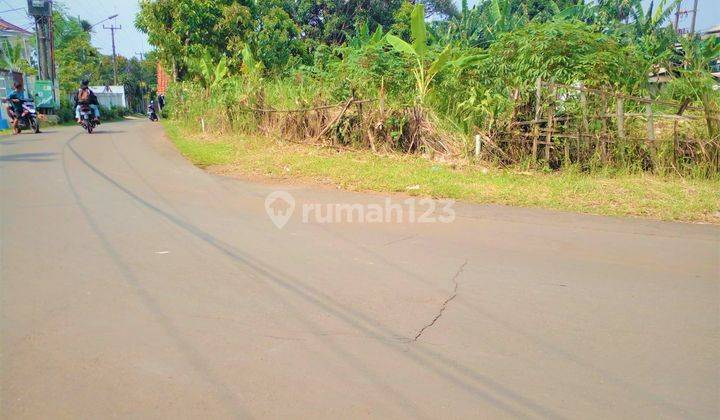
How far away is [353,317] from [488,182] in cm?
552

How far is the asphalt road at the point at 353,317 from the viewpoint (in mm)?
2711

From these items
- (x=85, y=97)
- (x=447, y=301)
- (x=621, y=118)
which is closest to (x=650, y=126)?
(x=621, y=118)

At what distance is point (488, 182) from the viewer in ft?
28.1

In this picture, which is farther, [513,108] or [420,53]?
[420,53]

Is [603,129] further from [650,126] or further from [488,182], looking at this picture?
[488,182]

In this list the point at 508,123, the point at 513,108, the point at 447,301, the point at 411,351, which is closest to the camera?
the point at 411,351

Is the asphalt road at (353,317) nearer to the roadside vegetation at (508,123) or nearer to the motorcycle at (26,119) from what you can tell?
the roadside vegetation at (508,123)

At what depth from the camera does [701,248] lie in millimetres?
5387

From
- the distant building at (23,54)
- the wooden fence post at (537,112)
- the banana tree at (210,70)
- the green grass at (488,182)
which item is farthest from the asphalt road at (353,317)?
the distant building at (23,54)

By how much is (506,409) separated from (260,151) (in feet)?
33.9

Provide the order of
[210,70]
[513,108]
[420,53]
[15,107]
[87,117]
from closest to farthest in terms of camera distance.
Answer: [513,108]
[420,53]
[15,107]
[87,117]
[210,70]

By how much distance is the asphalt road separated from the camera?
2711mm

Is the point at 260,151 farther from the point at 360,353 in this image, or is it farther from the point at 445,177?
the point at 360,353

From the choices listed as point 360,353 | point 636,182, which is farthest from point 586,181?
point 360,353
